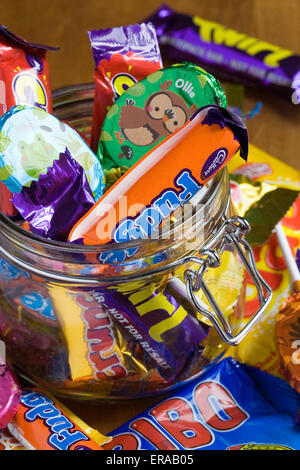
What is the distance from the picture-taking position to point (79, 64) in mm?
1079

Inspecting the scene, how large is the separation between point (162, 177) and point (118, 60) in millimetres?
171

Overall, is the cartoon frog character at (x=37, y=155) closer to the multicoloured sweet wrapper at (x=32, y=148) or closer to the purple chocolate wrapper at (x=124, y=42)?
the multicoloured sweet wrapper at (x=32, y=148)

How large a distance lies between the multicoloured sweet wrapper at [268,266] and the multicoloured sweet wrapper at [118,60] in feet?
0.79

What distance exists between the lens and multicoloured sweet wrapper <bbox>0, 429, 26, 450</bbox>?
0.69m

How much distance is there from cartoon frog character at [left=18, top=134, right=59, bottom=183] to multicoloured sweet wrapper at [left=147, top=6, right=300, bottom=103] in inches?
21.0

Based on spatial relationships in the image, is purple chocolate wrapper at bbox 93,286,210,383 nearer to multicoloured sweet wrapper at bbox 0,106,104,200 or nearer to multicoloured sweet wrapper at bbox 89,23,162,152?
multicoloured sweet wrapper at bbox 0,106,104,200

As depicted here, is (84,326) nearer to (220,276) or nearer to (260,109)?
(220,276)

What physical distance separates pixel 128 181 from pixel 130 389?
0.80 ft

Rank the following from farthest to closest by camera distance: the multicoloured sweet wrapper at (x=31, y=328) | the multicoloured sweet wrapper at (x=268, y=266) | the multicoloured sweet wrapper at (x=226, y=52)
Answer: the multicoloured sweet wrapper at (x=226, y=52), the multicoloured sweet wrapper at (x=268, y=266), the multicoloured sweet wrapper at (x=31, y=328)

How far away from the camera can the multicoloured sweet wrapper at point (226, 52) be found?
1.02m

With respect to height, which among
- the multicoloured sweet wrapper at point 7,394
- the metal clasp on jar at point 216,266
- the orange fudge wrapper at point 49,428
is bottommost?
the orange fudge wrapper at point 49,428

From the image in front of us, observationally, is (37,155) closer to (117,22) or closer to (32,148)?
(32,148)

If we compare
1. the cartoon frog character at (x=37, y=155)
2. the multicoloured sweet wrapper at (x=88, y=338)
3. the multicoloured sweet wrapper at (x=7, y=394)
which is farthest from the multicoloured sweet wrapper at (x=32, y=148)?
the multicoloured sweet wrapper at (x=7, y=394)

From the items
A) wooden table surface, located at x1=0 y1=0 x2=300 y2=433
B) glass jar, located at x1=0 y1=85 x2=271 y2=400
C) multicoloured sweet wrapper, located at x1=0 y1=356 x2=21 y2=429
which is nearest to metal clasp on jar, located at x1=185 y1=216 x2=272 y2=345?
glass jar, located at x1=0 y1=85 x2=271 y2=400
